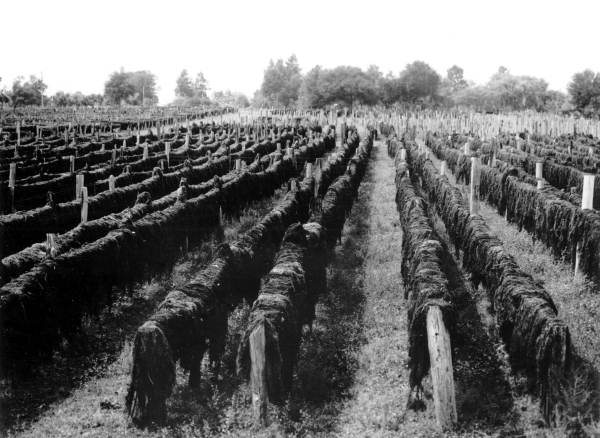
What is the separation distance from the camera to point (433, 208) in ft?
60.6

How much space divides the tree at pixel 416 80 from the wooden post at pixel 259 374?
8348 centimetres

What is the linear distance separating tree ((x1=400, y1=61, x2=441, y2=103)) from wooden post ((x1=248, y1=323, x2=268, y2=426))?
83.5 m

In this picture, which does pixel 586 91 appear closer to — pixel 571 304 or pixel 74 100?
pixel 74 100

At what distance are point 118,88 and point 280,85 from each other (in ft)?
92.6

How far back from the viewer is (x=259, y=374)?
6.57 metres

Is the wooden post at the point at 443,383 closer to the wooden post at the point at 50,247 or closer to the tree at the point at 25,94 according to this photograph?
the wooden post at the point at 50,247

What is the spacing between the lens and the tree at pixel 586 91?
67.9 metres

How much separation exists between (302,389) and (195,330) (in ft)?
4.87

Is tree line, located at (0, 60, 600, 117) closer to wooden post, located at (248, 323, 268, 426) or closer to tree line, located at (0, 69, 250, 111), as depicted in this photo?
tree line, located at (0, 69, 250, 111)

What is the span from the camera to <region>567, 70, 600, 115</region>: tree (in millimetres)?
67938

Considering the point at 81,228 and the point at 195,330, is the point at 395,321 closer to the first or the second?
the point at 195,330

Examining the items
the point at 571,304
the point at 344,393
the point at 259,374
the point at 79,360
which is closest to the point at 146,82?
the point at 79,360

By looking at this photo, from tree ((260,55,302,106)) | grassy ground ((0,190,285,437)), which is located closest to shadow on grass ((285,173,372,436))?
grassy ground ((0,190,285,437))

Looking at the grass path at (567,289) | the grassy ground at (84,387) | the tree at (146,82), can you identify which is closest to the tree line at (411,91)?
the tree at (146,82)
